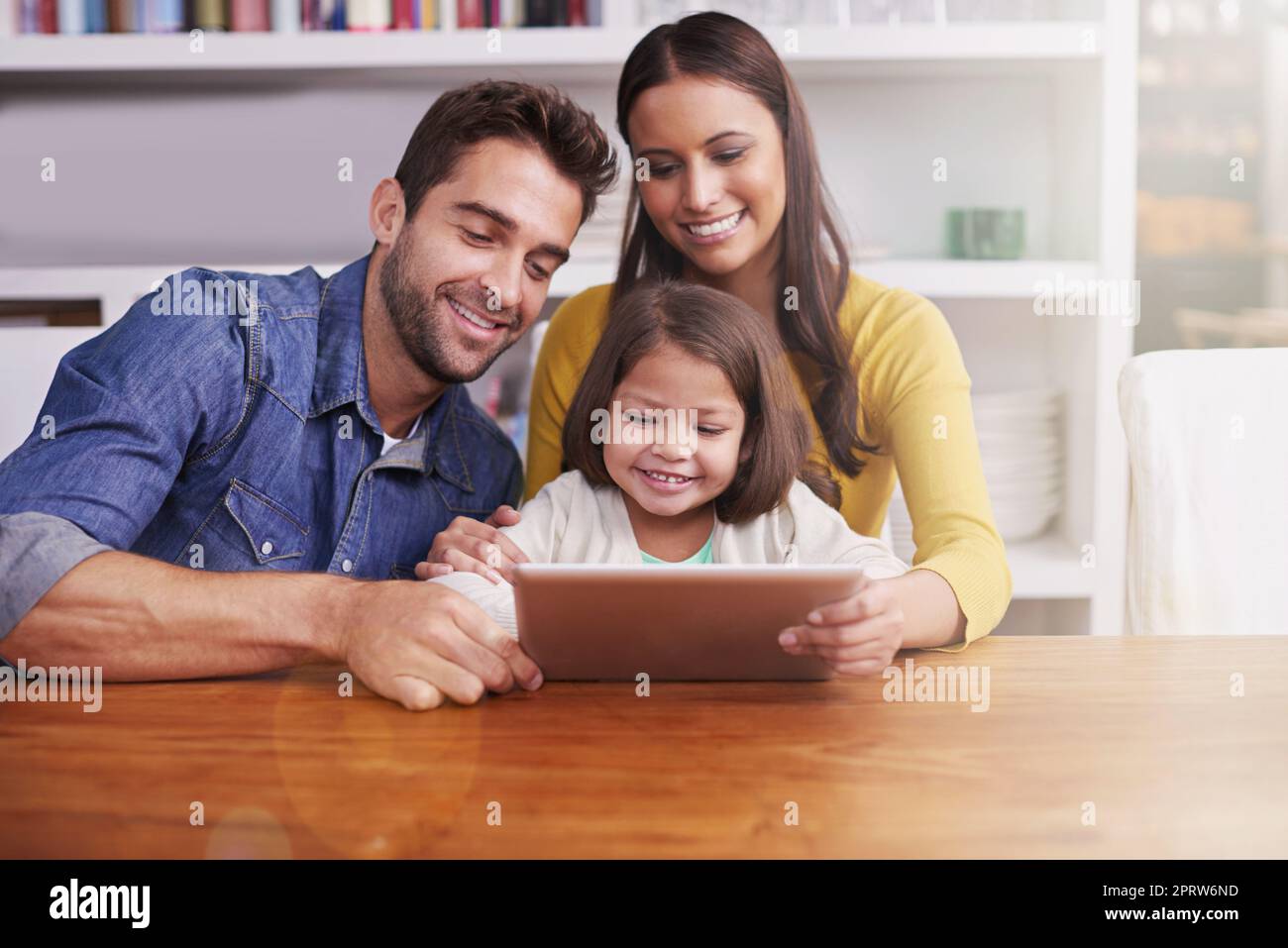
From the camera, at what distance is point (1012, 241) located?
7.47 ft

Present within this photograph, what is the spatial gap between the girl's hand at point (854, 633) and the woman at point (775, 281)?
1.42ft

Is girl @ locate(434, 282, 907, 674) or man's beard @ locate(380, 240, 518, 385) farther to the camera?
man's beard @ locate(380, 240, 518, 385)

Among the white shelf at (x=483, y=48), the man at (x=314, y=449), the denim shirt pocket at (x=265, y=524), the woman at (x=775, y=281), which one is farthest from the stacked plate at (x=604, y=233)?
the denim shirt pocket at (x=265, y=524)

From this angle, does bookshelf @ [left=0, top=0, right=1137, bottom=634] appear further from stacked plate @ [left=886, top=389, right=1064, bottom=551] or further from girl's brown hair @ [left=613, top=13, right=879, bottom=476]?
girl's brown hair @ [left=613, top=13, right=879, bottom=476]

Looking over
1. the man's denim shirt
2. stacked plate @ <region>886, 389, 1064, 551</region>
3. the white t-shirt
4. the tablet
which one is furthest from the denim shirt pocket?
stacked plate @ <region>886, 389, 1064, 551</region>

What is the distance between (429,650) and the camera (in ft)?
3.26

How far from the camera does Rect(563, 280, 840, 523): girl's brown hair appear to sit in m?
1.47

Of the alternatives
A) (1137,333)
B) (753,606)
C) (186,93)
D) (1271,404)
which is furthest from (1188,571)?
(186,93)

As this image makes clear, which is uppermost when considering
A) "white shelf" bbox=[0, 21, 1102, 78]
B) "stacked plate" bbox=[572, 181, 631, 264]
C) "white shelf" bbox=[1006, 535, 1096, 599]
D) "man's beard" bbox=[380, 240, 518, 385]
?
"white shelf" bbox=[0, 21, 1102, 78]

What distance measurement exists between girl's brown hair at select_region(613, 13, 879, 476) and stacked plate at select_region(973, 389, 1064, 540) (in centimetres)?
69

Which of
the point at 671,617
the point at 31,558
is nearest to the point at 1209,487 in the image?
the point at 671,617

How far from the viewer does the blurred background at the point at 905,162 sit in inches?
86.4

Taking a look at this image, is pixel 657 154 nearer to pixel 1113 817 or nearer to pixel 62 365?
pixel 62 365

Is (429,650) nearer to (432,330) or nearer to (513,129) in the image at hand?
(432,330)
